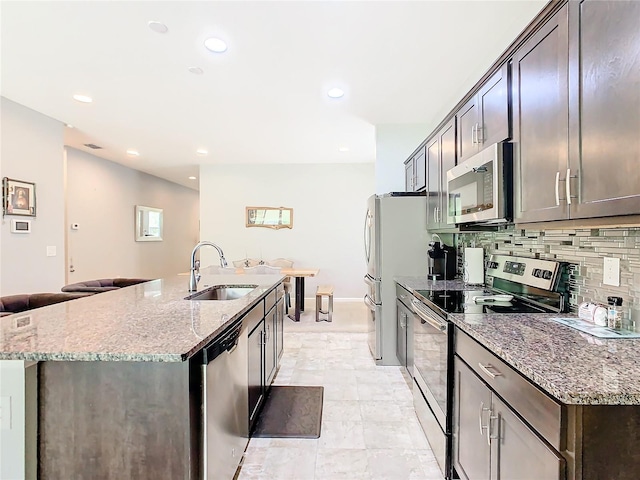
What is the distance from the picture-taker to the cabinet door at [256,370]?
2.11 meters

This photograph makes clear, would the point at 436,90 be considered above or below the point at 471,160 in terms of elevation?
above

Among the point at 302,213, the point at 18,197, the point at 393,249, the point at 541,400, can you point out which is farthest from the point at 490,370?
the point at 302,213

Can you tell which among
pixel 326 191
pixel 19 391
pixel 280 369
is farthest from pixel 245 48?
pixel 326 191

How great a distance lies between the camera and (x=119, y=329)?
1445mm

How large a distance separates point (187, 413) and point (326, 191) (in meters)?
6.07

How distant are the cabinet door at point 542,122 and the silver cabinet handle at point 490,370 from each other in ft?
2.15

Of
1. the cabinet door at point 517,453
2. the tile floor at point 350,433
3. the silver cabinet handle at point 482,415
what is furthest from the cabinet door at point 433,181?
the cabinet door at point 517,453

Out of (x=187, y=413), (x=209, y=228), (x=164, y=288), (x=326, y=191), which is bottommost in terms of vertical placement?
(x=187, y=413)

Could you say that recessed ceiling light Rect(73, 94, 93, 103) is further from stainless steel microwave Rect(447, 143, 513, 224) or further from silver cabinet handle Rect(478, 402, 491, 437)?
silver cabinet handle Rect(478, 402, 491, 437)

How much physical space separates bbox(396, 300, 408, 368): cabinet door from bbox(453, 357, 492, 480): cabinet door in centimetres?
134

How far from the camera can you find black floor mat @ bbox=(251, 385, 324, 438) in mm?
2285

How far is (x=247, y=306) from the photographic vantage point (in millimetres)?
1912

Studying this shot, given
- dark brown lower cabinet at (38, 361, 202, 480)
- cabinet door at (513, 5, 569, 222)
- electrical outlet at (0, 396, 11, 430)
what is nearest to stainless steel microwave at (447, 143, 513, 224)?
cabinet door at (513, 5, 569, 222)

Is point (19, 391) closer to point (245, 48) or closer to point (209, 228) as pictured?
point (245, 48)
